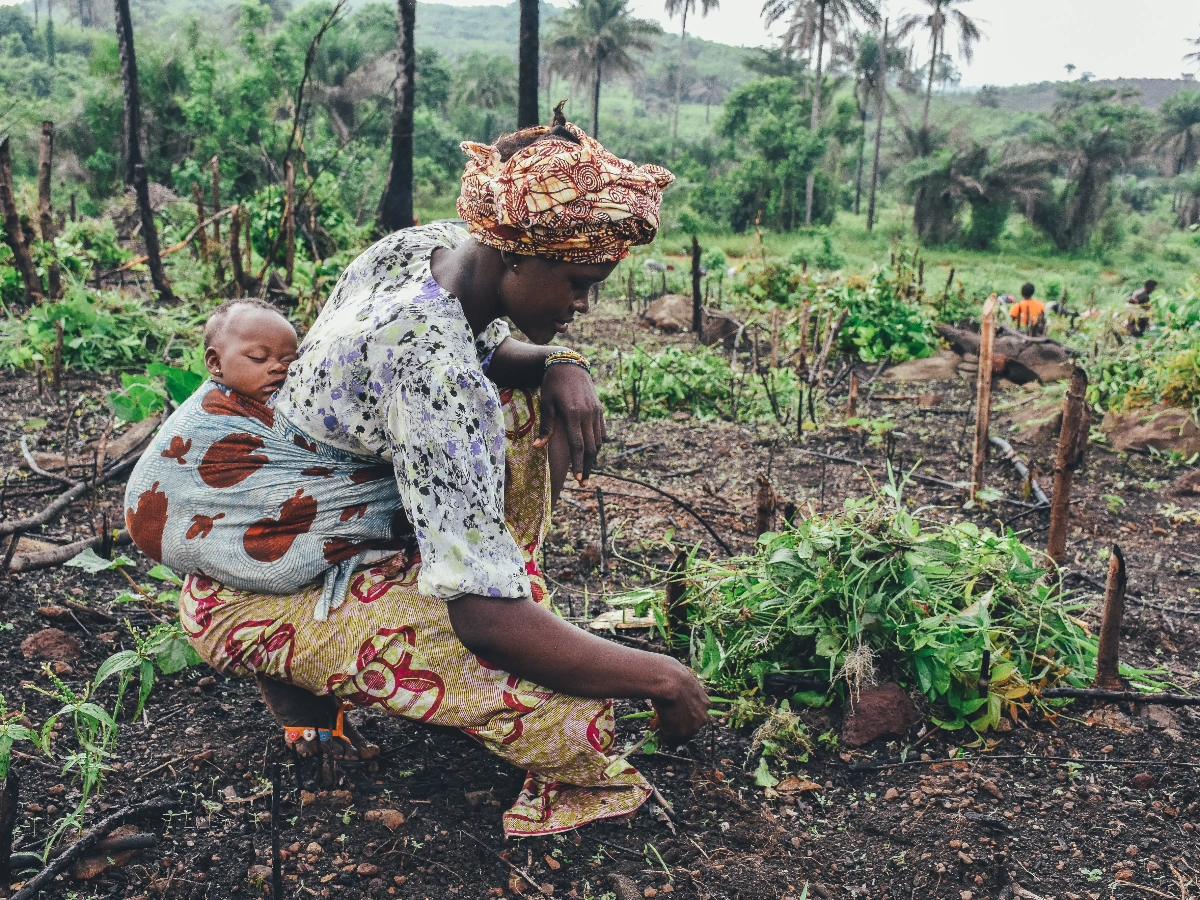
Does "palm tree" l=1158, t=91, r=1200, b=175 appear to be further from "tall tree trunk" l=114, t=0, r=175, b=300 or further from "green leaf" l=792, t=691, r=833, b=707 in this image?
"green leaf" l=792, t=691, r=833, b=707

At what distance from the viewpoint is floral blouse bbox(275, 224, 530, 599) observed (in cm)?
147

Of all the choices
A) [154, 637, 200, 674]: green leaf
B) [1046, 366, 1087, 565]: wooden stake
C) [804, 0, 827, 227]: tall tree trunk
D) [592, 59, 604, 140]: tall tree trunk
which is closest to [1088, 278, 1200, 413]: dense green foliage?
[1046, 366, 1087, 565]: wooden stake

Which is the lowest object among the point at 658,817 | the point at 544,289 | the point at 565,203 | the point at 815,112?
the point at 658,817

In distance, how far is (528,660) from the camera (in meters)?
1.53

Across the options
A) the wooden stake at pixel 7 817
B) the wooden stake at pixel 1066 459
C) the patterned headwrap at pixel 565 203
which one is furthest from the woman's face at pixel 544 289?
the wooden stake at pixel 1066 459

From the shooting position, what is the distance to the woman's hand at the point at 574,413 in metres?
1.97

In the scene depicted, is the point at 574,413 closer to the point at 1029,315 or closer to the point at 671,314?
the point at 671,314

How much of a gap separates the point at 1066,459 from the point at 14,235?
224 inches

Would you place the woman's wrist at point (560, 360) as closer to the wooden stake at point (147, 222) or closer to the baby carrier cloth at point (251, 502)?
the baby carrier cloth at point (251, 502)

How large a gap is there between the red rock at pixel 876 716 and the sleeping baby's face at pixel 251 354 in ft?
4.71

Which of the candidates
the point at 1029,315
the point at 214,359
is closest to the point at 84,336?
the point at 214,359

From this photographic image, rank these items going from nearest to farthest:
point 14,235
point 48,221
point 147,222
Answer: point 14,235 → point 48,221 → point 147,222

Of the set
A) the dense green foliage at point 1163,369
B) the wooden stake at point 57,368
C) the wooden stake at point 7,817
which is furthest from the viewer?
the dense green foliage at point 1163,369

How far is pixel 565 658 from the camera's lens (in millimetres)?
1533
